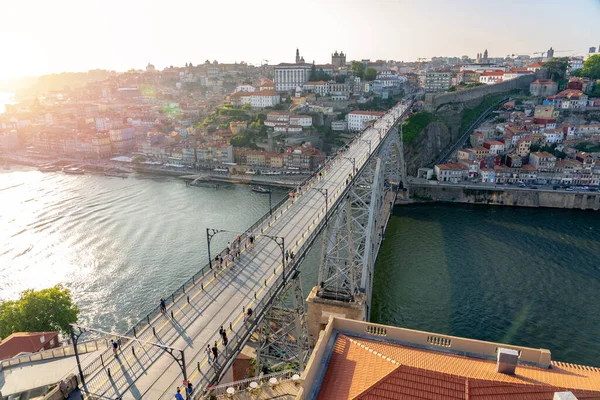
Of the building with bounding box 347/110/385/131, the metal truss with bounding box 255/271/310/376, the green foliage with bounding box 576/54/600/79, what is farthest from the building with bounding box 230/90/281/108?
the metal truss with bounding box 255/271/310/376

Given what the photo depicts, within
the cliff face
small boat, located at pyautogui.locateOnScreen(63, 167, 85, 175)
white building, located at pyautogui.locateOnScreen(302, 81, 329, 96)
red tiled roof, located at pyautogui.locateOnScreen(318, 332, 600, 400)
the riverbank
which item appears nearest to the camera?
red tiled roof, located at pyautogui.locateOnScreen(318, 332, 600, 400)

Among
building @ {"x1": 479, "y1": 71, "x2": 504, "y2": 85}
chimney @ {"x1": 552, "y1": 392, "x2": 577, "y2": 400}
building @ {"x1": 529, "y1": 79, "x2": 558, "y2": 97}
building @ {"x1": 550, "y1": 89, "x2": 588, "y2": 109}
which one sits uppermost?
building @ {"x1": 479, "y1": 71, "x2": 504, "y2": 85}

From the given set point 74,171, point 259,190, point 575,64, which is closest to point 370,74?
point 575,64

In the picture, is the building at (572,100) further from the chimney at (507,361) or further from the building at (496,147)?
the chimney at (507,361)

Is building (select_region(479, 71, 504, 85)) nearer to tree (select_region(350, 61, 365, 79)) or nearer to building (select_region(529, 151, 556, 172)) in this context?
tree (select_region(350, 61, 365, 79))

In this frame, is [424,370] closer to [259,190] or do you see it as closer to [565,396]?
[565,396]

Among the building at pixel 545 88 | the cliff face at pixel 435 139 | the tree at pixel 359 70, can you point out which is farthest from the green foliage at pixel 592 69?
the tree at pixel 359 70

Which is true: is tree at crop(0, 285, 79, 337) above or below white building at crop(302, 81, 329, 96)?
below
